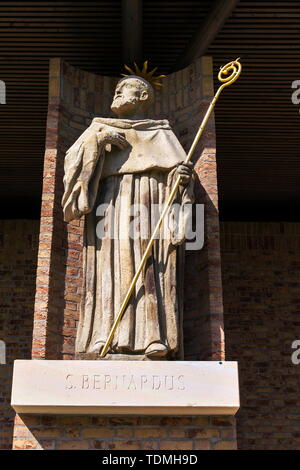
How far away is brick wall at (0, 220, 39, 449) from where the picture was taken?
8391 mm

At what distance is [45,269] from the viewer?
569cm

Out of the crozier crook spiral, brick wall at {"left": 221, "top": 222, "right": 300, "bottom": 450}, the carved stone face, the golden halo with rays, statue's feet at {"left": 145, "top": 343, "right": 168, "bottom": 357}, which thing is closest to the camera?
statue's feet at {"left": 145, "top": 343, "right": 168, "bottom": 357}

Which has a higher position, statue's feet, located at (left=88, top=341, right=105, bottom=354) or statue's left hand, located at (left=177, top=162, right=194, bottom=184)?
statue's left hand, located at (left=177, top=162, right=194, bottom=184)

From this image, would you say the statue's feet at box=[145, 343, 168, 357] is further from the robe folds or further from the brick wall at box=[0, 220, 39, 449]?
the brick wall at box=[0, 220, 39, 449]

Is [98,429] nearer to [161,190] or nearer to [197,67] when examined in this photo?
[161,190]

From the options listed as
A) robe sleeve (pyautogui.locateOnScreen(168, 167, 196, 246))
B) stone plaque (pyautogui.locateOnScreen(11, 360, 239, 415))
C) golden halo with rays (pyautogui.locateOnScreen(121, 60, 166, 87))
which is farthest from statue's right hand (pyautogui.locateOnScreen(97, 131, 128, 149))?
stone plaque (pyautogui.locateOnScreen(11, 360, 239, 415))

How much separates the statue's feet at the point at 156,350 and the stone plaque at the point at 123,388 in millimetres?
152

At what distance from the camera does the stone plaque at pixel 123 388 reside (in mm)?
4906

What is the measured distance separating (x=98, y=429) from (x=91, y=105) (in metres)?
2.99

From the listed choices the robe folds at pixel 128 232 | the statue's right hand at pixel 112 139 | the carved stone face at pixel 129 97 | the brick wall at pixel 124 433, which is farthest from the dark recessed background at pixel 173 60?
the brick wall at pixel 124 433

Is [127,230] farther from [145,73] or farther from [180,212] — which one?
[145,73]

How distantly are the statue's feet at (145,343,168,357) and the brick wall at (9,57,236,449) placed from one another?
0.44 meters

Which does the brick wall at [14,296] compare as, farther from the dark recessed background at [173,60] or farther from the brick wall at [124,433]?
the brick wall at [124,433]
